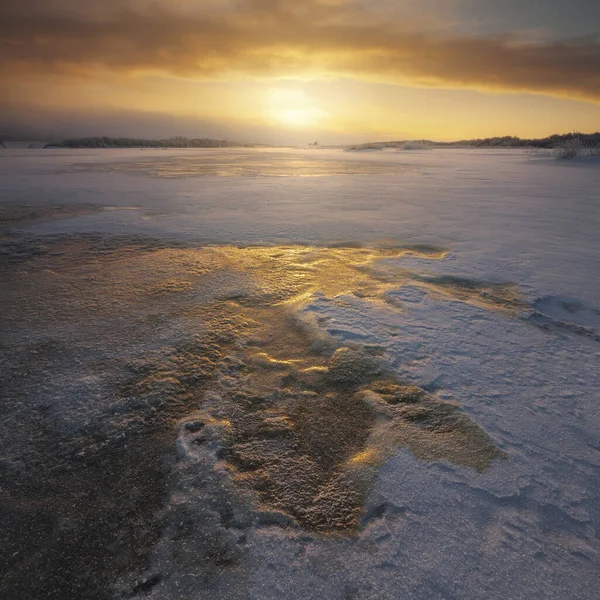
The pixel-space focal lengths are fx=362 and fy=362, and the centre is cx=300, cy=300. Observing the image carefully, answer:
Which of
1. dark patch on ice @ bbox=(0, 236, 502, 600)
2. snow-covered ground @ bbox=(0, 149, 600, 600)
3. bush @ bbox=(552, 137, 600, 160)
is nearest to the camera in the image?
snow-covered ground @ bbox=(0, 149, 600, 600)

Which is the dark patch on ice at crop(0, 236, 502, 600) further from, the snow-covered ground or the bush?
the bush

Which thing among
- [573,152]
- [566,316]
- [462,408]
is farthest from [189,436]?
[573,152]

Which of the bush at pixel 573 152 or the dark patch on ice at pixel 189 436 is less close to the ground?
the bush at pixel 573 152

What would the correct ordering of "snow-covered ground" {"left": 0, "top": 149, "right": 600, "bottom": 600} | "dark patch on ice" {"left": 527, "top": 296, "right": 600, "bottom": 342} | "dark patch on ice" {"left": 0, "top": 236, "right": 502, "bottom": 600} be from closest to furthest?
1. "snow-covered ground" {"left": 0, "top": 149, "right": 600, "bottom": 600}
2. "dark patch on ice" {"left": 0, "top": 236, "right": 502, "bottom": 600}
3. "dark patch on ice" {"left": 527, "top": 296, "right": 600, "bottom": 342}

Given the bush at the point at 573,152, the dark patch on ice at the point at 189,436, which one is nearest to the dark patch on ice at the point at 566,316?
the dark patch on ice at the point at 189,436

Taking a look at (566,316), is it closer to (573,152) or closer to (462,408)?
(462,408)

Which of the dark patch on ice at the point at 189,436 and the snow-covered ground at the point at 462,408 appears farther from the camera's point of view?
the dark patch on ice at the point at 189,436

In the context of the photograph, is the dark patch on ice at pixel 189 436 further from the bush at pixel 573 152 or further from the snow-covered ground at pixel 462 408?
the bush at pixel 573 152

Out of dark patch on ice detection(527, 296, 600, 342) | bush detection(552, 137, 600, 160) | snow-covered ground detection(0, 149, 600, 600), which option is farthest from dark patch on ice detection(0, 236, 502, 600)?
bush detection(552, 137, 600, 160)

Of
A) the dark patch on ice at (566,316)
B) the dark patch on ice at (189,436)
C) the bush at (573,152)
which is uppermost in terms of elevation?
the bush at (573,152)

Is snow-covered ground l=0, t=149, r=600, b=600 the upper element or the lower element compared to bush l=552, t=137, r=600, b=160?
lower

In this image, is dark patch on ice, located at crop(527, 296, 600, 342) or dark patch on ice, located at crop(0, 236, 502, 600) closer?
dark patch on ice, located at crop(0, 236, 502, 600)

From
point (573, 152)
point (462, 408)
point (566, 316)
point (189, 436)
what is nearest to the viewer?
point (189, 436)
